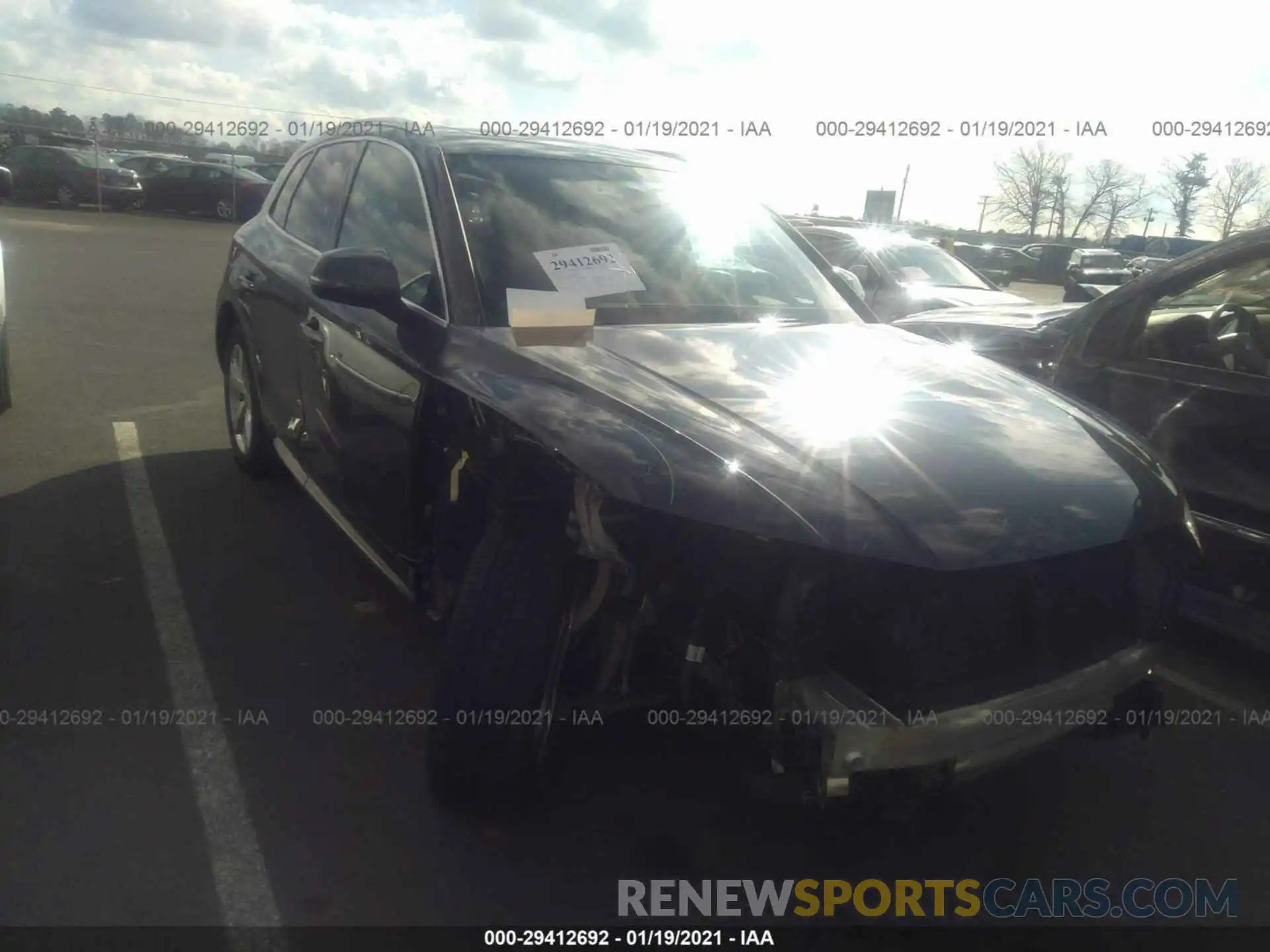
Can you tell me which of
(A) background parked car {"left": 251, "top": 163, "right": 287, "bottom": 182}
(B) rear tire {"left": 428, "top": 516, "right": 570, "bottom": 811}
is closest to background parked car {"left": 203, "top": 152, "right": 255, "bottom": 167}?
(A) background parked car {"left": 251, "top": 163, "right": 287, "bottom": 182}

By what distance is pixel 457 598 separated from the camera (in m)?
2.74

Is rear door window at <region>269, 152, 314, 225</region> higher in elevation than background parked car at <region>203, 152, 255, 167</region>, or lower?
lower

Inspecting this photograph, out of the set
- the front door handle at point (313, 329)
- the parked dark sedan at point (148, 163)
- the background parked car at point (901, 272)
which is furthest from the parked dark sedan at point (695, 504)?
the parked dark sedan at point (148, 163)

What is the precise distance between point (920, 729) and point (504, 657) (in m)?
0.98

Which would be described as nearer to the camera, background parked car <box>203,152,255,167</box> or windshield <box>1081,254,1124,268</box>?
windshield <box>1081,254,1124,268</box>

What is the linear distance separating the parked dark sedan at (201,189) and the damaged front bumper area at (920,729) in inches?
1077

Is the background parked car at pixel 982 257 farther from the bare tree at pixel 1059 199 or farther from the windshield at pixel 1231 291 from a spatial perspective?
the windshield at pixel 1231 291

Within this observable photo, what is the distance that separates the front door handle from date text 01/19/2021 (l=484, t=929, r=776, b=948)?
7.47 feet

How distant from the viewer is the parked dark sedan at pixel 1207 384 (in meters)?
3.74

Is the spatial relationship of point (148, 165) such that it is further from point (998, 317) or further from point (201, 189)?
point (998, 317)

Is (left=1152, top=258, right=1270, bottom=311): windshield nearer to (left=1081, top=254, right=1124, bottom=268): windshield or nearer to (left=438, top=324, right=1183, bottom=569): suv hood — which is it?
(left=438, top=324, right=1183, bottom=569): suv hood

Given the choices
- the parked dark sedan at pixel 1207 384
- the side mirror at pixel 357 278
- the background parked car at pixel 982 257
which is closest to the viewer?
the side mirror at pixel 357 278

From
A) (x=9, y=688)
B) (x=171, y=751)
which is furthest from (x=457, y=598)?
(x=9, y=688)

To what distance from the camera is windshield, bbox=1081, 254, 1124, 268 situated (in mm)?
24375
